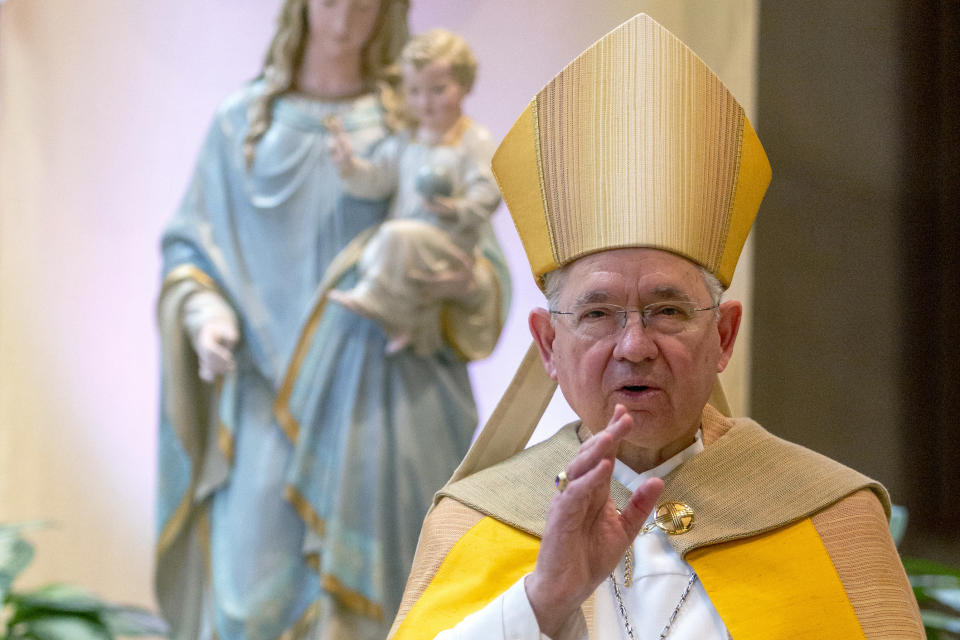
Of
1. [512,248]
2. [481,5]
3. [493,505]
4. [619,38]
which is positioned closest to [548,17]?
[481,5]

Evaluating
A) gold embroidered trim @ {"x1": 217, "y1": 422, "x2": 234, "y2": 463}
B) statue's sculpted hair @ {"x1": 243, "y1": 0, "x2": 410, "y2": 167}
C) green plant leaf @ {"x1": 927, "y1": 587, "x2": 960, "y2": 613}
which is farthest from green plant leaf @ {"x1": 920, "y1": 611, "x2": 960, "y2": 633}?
statue's sculpted hair @ {"x1": 243, "y1": 0, "x2": 410, "y2": 167}

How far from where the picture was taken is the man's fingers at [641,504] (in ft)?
Answer: 6.17

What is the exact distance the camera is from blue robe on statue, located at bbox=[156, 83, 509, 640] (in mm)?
4711

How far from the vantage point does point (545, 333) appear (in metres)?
2.32

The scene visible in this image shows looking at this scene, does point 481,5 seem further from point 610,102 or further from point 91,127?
point 610,102

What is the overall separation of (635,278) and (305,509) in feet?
9.50

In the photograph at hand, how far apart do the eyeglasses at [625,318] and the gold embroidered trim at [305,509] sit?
280 cm

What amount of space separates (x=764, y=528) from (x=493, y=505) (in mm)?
534

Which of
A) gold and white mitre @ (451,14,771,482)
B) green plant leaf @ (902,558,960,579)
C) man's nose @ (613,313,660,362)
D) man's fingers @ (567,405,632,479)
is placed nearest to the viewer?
man's fingers @ (567,405,632,479)

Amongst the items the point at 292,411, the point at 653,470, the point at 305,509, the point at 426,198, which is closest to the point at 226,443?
the point at 292,411

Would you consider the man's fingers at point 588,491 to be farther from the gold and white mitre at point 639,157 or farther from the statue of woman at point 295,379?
the statue of woman at point 295,379

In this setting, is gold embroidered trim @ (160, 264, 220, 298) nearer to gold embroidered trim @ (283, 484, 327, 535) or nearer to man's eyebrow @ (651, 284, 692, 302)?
gold embroidered trim @ (283, 484, 327, 535)

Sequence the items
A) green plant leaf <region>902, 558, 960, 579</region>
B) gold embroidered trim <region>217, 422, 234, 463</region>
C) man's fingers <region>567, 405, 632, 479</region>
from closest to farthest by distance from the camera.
Answer: man's fingers <region>567, 405, 632, 479</region>, green plant leaf <region>902, 558, 960, 579</region>, gold embroidered trim <region>217, 422, 234, 463</region>

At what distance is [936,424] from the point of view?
5074 mm
